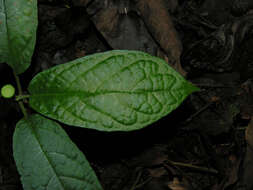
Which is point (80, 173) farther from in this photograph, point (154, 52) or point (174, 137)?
point (154, 52)

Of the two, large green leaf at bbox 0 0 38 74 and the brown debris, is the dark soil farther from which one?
large green leaf at bbox 0 0 38 74

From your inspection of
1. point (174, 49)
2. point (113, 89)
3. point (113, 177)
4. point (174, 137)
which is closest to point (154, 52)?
point (174, 49)

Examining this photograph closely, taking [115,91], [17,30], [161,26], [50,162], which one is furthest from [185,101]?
[17,30]

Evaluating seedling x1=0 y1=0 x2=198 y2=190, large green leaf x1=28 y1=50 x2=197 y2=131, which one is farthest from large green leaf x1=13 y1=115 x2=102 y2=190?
large green leaf x1=28 y1=50 x2=197 y2=131

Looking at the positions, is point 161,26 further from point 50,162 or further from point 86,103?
point 50,162

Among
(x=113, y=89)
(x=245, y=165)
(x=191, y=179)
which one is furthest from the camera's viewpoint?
(x=191, y=179)

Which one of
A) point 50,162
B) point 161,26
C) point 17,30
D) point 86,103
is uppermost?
point 17,30
